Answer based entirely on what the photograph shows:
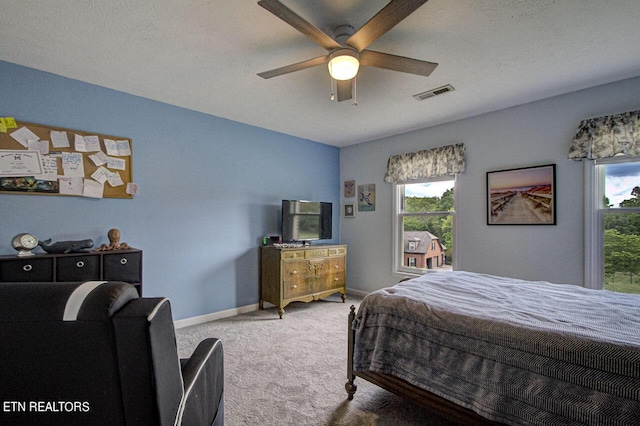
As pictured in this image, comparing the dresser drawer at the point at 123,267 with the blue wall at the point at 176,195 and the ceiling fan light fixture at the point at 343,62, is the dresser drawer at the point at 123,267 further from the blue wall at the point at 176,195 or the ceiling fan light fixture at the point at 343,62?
the ceiling fan light fixture at the point at 343,62

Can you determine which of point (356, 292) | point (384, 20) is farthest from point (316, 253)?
point (384, 20)

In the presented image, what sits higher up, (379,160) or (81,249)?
(379,160)

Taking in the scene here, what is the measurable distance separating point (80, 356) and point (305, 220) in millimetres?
3518

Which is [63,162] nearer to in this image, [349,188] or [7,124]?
[7,124]

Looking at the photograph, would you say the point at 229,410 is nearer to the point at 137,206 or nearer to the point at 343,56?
the point at 137,206

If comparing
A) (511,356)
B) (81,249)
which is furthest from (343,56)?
(81,249)

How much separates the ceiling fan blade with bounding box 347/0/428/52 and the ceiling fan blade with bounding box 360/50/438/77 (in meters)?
0.10

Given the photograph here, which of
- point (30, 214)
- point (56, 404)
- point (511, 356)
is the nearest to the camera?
point (56, 404)

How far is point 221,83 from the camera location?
8.97 feet

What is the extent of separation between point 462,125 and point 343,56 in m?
2.44

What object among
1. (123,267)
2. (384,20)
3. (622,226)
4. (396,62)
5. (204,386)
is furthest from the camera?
(622,226)

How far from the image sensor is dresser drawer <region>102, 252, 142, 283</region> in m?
2.51

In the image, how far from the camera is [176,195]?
328 centimetres

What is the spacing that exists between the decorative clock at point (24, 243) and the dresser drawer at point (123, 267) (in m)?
0.50
